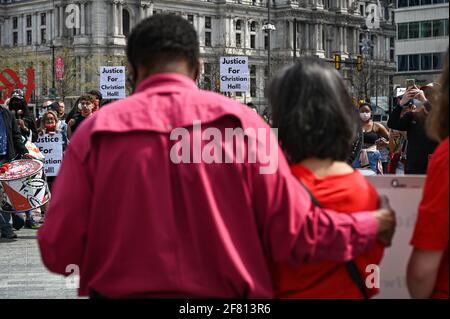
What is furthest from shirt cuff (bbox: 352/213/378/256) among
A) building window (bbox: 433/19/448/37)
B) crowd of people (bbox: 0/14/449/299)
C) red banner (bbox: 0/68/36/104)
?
building window (bbox: 433/19/448/37)

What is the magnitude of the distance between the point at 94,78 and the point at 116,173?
293 feet

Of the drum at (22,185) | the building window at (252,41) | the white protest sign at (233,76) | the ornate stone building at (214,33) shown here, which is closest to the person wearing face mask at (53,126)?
the drum at (22,185)

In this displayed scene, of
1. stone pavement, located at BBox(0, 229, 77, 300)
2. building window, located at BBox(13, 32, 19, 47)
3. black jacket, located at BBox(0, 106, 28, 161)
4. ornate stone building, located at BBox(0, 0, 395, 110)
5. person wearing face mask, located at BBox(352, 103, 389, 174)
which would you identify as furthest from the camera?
building window, located at BBox(13, 32, 19, 47)

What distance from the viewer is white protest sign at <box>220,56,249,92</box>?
1962 cm

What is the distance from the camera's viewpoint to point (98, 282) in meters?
2.87

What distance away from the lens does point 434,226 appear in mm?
2791

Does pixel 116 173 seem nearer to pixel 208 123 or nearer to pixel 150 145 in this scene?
pixel 150 145

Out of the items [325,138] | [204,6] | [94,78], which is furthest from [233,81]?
[204,6]

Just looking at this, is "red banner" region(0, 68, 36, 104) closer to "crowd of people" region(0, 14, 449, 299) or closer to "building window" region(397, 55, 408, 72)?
"crowd of people" region(0, 14, 449, 299)

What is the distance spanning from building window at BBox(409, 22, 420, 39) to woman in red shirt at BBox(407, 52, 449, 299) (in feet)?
204

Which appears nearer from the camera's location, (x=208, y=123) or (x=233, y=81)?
(x=208, y=123)

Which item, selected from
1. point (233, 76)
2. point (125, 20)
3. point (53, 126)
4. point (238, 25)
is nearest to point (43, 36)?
point (125, 20)

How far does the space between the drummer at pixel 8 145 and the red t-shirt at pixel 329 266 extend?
326 inches
